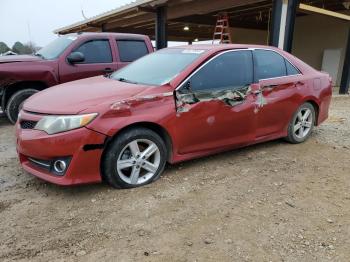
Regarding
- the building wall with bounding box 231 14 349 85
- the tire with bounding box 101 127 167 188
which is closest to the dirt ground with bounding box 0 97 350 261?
the tire with bounding box 101 127 167 188

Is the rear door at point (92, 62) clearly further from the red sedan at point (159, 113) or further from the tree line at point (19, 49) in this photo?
the tree line at point (19, 49)

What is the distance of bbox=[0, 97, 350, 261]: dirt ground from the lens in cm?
264

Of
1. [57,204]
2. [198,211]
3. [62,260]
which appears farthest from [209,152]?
[62,260]

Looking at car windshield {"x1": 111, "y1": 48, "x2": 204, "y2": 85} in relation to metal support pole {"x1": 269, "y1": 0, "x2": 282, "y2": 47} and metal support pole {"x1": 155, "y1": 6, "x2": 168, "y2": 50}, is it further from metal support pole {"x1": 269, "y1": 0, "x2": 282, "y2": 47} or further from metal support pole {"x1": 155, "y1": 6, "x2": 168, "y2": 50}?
metal support pole {"x1": 155, "y1": 6, "x2": 168, "y2": 50}

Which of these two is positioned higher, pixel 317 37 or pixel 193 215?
pixel 317 37

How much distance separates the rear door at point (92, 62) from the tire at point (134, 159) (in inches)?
143

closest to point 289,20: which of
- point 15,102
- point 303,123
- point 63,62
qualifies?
point 303,123

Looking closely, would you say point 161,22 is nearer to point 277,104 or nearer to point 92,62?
point 92,62

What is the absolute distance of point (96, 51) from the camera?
7027mm

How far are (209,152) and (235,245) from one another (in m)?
1.66

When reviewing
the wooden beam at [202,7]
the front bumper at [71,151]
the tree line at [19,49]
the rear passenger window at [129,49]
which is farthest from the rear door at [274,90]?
the tree line at [19,49]

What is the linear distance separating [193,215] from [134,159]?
0.89m

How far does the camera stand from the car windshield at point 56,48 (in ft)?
22.1

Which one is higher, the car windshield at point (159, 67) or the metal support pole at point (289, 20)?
the metal support pole at point (289, 20)
